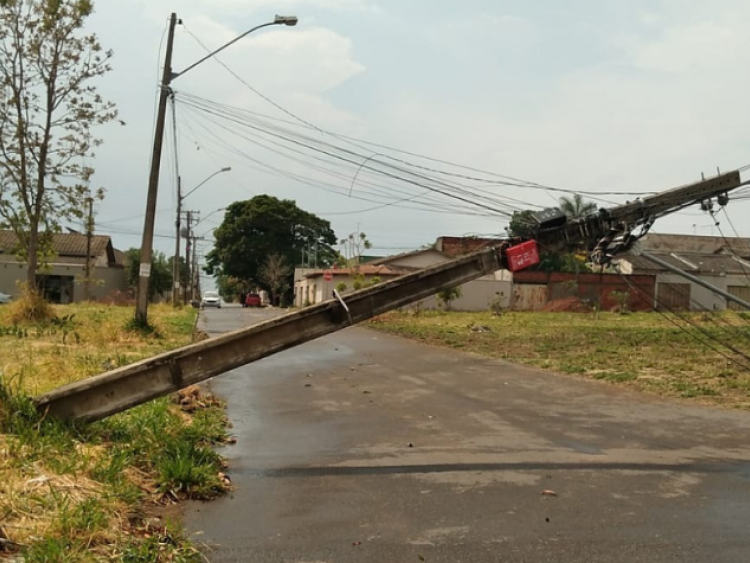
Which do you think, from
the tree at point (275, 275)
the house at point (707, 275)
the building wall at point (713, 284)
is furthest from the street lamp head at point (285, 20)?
the tree at point (275, 275)

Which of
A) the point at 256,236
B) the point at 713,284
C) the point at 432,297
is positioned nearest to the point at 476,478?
the point at 432,297

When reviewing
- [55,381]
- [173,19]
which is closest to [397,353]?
[173,19]

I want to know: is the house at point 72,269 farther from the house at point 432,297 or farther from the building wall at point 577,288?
the building wall at point 577,288

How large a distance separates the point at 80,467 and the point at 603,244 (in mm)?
7417

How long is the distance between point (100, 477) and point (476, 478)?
3.76 metres

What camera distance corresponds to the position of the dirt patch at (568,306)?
167 feet

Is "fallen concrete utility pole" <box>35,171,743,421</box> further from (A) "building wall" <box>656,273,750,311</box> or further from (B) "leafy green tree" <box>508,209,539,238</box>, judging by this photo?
(A) "building wall" <box>656,273,750,311</box>

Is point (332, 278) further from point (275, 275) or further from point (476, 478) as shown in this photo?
point (476, 478)

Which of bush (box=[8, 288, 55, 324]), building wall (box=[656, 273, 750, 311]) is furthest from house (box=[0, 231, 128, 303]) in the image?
building wall (box=[656, 273, 750, 311])

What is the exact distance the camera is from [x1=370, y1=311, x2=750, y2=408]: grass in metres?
14.9

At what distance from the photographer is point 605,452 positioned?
29.3ft

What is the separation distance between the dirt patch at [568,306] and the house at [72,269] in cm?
3308

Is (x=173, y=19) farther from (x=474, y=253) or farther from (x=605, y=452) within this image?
(x=605, y=452)

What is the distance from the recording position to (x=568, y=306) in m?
51.4
